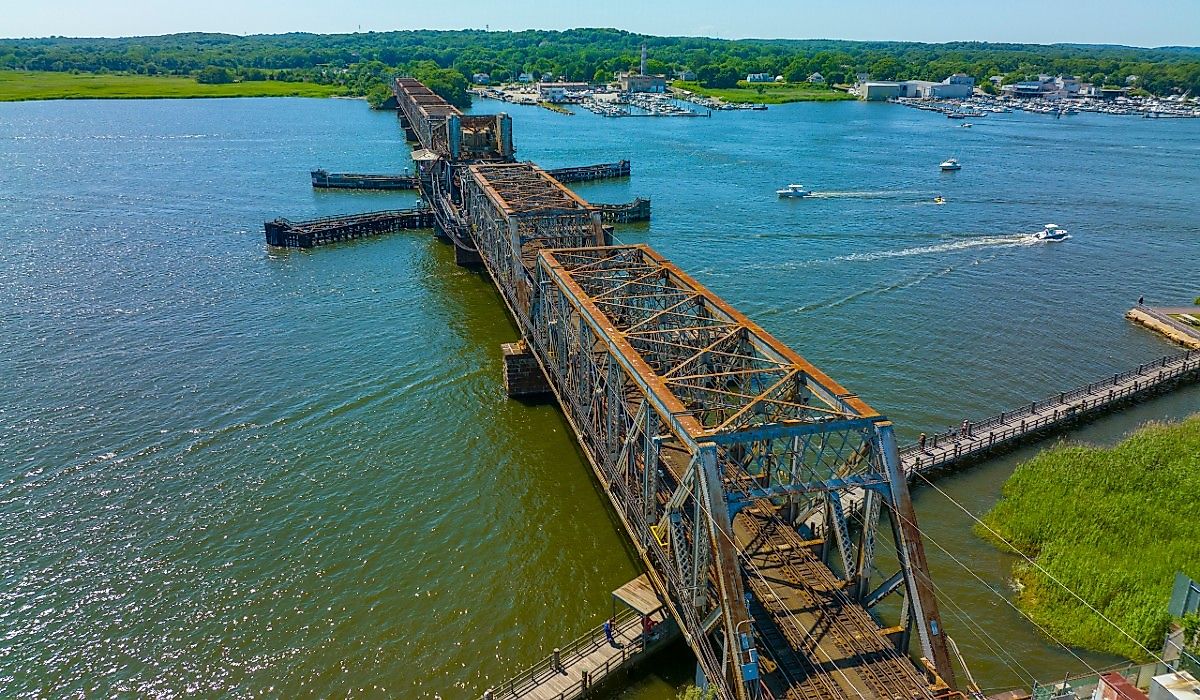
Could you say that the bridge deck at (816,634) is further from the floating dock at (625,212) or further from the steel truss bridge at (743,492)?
the floating dock at (625,212)

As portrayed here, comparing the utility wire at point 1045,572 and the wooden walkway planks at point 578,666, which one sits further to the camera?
the utility wire at point 1045,572

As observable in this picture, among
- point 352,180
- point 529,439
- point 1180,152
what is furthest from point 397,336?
point 1180,152

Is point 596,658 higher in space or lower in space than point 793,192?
lower

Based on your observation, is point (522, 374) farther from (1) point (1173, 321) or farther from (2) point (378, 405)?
(1) point (1173, 321)

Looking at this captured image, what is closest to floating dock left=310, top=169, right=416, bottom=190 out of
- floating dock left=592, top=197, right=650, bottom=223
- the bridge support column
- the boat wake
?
floating dock left=592, top=197, right=650, bottom=223

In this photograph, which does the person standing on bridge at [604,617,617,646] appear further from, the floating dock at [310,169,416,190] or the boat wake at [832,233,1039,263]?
the floating dock at [310,169,416,190]

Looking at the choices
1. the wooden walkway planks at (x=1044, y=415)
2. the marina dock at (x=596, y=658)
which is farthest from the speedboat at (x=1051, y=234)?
the marina dock at (x=596, y=658)

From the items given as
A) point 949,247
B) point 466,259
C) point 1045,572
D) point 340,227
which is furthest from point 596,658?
point 949,247
